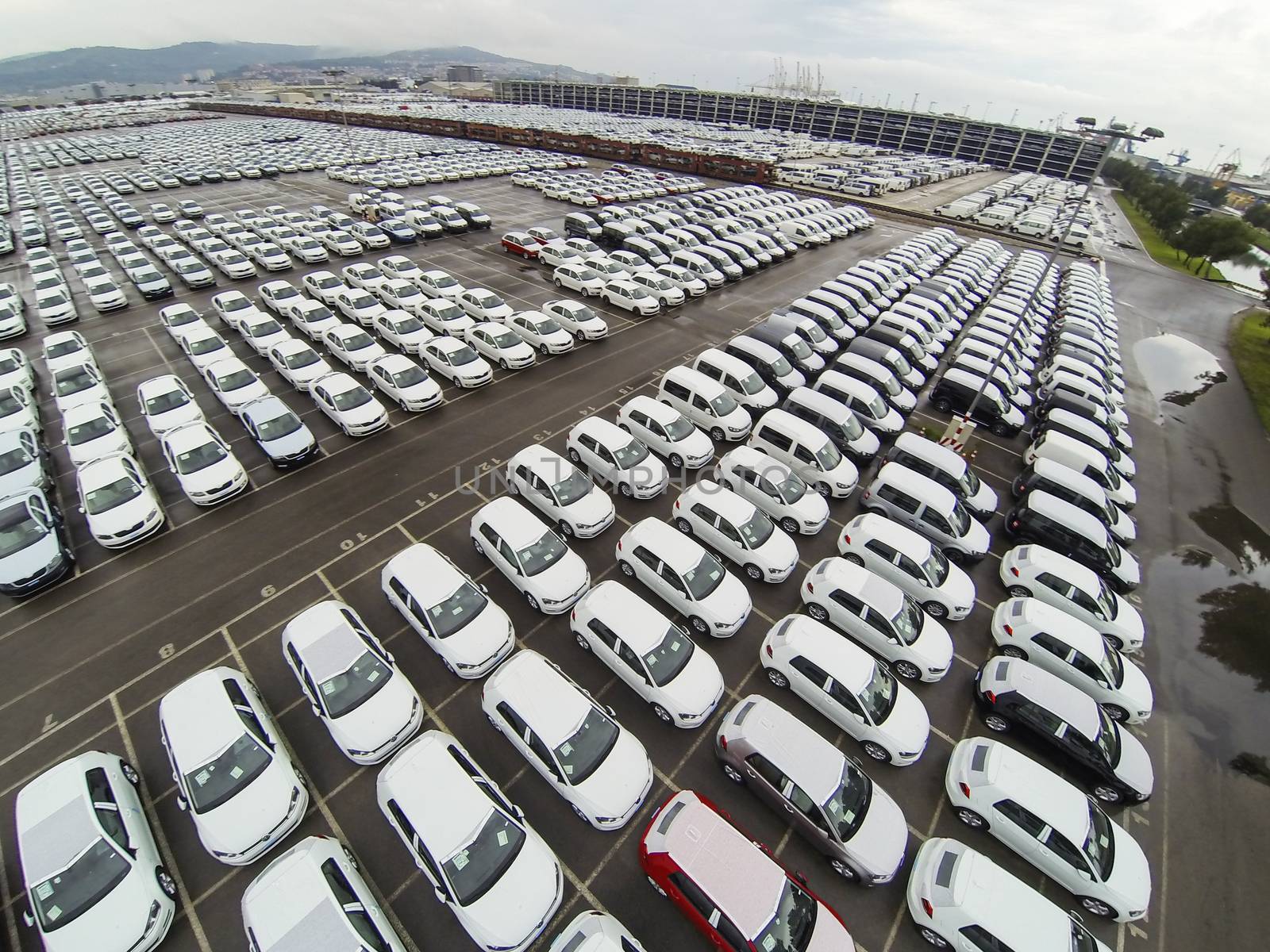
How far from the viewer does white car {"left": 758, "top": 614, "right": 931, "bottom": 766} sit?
1086 cm

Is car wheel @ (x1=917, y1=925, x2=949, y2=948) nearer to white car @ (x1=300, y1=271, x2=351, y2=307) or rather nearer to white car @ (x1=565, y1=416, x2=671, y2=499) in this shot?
white car @ (x1=565, y1=416, x2=671, y2=499)

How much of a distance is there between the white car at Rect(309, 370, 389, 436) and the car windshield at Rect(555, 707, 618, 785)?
14.3 metres

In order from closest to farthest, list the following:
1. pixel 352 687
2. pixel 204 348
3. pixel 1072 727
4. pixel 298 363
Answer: pixel 352 687 → pixel 1072 727 → pixel 298 363 → pixel 204 348

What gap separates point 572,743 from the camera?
9.84m

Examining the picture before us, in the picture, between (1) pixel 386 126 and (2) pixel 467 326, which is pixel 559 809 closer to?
(2) pixel 467 326

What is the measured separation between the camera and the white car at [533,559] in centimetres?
1327

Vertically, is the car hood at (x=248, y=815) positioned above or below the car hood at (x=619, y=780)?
below

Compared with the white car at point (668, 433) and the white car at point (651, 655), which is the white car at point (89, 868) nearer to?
the white car at point (651, 655)

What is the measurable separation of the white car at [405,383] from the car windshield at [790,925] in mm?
19067

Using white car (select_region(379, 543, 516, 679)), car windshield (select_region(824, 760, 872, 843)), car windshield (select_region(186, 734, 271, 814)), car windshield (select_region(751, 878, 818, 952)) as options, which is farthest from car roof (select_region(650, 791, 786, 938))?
car windshield (select_region(186, 734, 271, 814))

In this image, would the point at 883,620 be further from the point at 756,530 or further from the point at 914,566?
the point at 756,530

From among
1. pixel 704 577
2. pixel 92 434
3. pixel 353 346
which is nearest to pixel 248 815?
pixel 704 577

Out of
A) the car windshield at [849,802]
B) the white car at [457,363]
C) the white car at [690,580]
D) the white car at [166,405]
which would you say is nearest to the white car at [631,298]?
the white car at [457,363]

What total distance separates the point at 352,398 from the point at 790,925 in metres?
20.0
